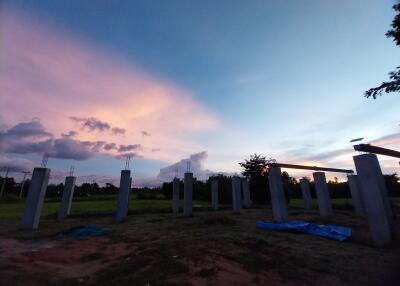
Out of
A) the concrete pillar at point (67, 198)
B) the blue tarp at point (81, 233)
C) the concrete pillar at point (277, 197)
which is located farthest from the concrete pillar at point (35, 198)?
the concrete pillar at point (277, 197)

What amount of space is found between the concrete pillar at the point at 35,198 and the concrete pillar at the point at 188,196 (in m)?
7.52

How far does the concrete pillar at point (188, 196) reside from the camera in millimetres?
15845

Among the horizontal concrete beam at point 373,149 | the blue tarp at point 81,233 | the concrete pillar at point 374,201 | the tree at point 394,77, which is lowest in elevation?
the blue tarp at point 81,233

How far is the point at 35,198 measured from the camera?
1179cm

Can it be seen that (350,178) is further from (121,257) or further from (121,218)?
(121,257)

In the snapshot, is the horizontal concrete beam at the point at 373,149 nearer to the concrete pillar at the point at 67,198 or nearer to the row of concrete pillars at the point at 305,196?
the row of concrete pillars at the point at 305,196

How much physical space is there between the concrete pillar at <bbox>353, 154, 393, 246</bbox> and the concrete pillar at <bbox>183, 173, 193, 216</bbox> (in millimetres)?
9848

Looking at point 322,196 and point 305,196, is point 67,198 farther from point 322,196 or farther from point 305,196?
point 305,196

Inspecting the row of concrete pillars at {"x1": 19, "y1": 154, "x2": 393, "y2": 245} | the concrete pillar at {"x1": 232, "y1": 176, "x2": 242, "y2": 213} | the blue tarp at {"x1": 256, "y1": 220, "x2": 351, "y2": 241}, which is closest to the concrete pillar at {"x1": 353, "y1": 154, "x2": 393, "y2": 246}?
the row of concrete pillars at {"x1": 19, "y1": 154, "x2": 393, "y2": 245}

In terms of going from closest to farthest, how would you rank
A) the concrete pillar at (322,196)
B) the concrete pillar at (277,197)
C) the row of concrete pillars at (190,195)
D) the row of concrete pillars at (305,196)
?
1. the row of concrete pillars at (305,196)
2. the concrete pillar at (277,197)
3. the concrete pillar at (322,196)
4. the row of concrete pillars at (190,195)

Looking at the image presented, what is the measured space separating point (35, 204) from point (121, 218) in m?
4.06

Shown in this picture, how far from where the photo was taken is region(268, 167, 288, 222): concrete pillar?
12.2 meters

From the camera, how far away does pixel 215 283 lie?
4.34 m

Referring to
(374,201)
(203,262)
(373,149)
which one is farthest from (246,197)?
(203,262)
